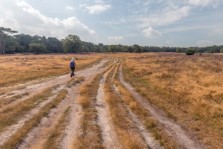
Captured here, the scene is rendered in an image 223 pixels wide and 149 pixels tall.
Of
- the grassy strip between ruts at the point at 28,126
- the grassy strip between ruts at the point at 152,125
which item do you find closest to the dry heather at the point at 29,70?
the grassy strip between ruts at the point at 28,126

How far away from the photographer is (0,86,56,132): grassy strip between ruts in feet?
49.7

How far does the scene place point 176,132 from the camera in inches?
580

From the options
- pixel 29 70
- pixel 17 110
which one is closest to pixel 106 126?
pixel 17 110

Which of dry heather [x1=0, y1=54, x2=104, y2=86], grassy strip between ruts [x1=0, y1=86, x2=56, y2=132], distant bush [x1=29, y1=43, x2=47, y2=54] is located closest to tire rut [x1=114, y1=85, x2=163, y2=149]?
grassy strip between ruts [x1=0, y1=86, x2=56, y2=132]

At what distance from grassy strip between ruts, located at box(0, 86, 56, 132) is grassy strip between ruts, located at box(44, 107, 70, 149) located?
2406 millimetres

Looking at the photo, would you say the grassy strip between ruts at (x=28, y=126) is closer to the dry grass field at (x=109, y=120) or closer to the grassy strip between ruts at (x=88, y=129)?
the dry grass field at (x=109, y=120)

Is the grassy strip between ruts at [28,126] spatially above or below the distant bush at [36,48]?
above

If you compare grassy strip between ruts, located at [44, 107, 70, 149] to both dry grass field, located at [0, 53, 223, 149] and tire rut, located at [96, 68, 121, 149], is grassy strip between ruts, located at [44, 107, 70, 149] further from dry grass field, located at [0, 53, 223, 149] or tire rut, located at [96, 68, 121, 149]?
tire rut, located at [96, 68, 121, 149]

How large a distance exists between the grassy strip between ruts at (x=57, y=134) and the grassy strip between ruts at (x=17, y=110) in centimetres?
241

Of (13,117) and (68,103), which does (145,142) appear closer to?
(13,117)

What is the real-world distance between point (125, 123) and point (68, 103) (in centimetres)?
620

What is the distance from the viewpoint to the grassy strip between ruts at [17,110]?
49.7 ft

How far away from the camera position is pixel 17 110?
1748cm

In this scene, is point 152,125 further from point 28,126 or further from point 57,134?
point 28,126
